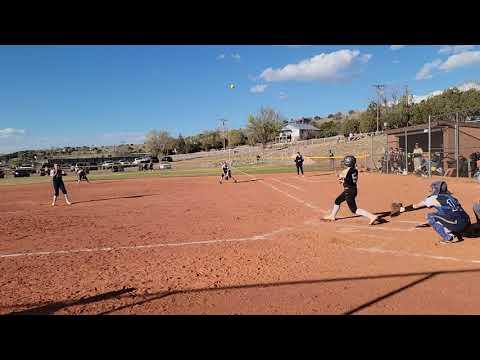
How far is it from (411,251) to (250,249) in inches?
122

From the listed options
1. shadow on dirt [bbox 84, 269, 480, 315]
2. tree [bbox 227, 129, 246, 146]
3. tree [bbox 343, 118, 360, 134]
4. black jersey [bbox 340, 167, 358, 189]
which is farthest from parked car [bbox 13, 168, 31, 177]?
tree [bbox 227, 129, 246, 146]

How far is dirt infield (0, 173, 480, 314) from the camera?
473 cm

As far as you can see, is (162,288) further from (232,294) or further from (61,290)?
(61,290)

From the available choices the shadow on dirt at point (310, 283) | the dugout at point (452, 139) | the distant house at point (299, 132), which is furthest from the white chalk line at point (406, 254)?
the distant house at point (299, 132)

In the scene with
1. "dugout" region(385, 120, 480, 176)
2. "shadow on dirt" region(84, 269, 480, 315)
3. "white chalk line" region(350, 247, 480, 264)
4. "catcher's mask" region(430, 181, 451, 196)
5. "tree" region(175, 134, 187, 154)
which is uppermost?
"tree" region(175, 134, 187, 154)

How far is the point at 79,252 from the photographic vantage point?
7.89 meters

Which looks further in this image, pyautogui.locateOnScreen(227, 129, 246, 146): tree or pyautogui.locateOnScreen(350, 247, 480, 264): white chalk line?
pyautogui.locateOnScreen(227, 129, 246, 146): tree

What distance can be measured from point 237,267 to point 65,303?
271 cm

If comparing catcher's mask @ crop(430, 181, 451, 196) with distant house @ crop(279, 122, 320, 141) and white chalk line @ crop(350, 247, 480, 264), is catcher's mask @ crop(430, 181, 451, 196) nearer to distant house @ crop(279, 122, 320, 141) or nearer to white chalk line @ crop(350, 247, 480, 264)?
white chalk line @ crop(350, 247, 480, 264)

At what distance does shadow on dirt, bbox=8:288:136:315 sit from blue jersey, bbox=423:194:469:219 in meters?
5.95

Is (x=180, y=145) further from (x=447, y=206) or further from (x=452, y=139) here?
(x=447, y=206)

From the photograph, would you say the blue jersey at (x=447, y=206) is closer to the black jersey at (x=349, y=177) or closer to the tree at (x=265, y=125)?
the black jersey at (x=349, y=177)

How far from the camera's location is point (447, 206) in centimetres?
721
